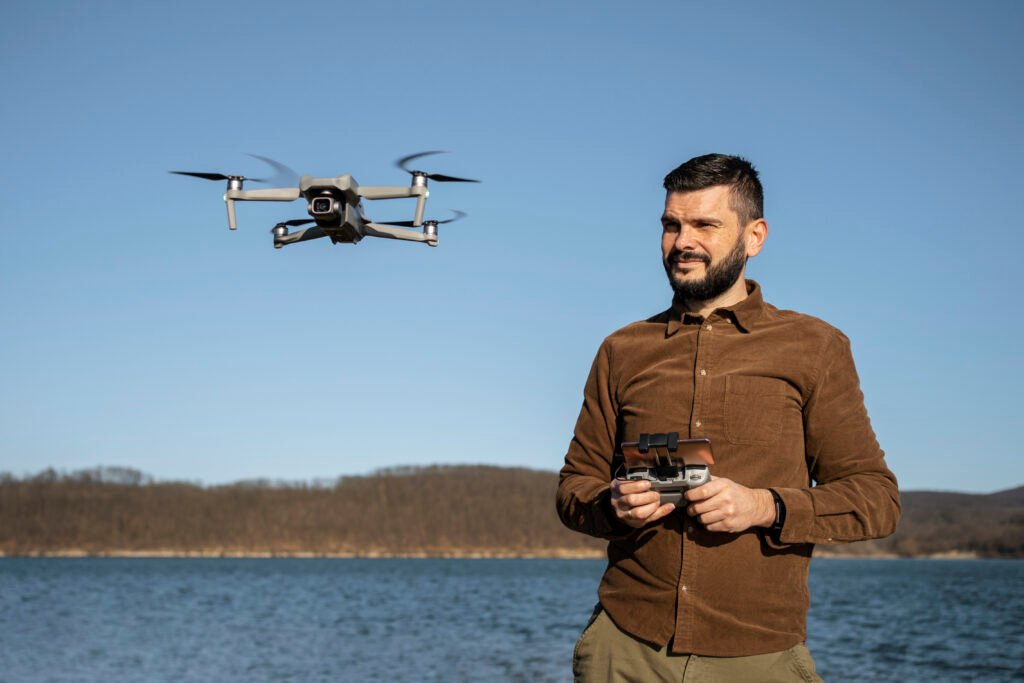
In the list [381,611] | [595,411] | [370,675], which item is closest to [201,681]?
[370,675]

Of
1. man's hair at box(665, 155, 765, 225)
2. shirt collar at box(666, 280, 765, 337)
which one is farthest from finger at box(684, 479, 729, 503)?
man's hair at box(665, 155, 765, 225)

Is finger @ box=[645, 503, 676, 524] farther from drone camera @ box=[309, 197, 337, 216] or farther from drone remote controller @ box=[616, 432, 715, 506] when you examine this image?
drone camera @ box=[309, 197, 337, 216]

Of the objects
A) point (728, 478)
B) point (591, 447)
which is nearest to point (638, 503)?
point (728, 478)

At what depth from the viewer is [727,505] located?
2914 mm

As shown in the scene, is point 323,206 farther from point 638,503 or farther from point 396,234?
point 638,503

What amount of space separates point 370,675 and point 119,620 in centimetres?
2553

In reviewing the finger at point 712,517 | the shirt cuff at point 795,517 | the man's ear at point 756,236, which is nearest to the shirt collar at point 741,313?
the man's ear at point 756,236

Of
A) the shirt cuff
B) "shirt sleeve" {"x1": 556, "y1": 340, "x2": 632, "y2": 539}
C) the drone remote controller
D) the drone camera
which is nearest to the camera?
the drone remote controller

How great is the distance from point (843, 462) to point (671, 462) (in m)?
0.71

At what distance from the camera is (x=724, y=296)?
345 centimetres

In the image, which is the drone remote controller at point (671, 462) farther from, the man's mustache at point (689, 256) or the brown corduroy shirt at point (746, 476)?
the man's mustache at point (689, 256)

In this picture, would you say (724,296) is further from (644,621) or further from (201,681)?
(201,681)

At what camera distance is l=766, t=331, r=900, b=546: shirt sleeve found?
3125 mm

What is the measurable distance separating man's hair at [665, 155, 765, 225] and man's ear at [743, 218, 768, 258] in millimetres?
26
